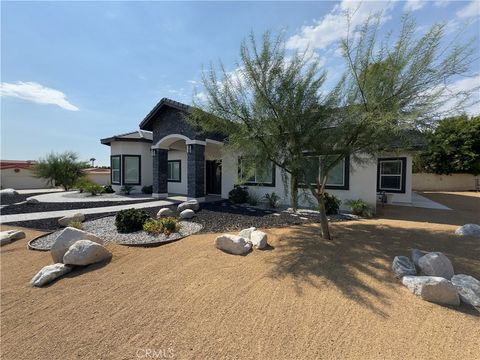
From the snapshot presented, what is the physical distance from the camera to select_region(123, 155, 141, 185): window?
17719 mm

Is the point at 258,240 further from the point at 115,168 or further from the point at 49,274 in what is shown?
the point at 115,168

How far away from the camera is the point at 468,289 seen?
3602 millimetres

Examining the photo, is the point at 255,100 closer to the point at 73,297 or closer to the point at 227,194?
the point at 73,297

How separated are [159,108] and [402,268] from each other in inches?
524

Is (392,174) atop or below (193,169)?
below

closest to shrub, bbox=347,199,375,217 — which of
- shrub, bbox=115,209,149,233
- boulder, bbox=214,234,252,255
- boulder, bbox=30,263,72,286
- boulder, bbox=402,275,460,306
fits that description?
boulder, bbox=214,234,252,255

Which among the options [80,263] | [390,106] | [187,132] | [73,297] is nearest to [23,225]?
[80,263]

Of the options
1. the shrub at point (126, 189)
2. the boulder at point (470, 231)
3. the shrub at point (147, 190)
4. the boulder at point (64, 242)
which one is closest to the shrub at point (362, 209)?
the boulder at point (470, 231)

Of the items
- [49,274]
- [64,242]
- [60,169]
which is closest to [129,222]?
[64,242]

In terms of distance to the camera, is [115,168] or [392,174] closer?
[392,174]

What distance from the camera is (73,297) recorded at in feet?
13.0

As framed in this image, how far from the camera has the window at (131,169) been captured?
17.7 m

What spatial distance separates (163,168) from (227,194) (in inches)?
164

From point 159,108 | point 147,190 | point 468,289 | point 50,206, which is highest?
point 159,108
